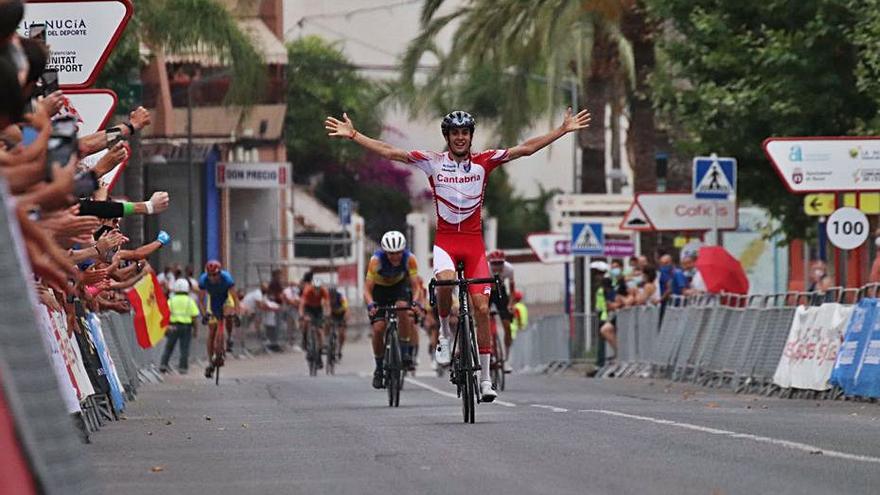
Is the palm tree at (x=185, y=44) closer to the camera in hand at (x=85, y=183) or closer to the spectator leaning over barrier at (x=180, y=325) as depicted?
the spectator leaning over barrier at (x=180, y=325)

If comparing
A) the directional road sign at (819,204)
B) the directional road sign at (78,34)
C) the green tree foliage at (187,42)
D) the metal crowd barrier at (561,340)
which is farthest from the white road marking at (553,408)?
the metal crowd barrier at (561,340)

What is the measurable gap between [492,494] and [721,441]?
141 inches

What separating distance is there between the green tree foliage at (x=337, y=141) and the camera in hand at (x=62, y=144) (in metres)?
81.5

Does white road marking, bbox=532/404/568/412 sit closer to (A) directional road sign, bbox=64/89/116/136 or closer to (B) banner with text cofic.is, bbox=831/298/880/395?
(B) banner with text cofic.is, bbox=831/298/880/395

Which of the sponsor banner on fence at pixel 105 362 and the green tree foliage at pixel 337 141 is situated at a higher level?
the green tree foliage at pixel 337 141

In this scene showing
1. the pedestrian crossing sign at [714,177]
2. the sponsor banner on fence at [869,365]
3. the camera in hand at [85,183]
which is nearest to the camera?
the camera in hand at [85,183]

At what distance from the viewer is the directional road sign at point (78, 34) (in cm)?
1833

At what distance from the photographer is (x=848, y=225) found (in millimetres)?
27000

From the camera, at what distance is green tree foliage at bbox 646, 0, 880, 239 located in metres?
32.0

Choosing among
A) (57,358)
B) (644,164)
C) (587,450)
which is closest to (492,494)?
(587,450)

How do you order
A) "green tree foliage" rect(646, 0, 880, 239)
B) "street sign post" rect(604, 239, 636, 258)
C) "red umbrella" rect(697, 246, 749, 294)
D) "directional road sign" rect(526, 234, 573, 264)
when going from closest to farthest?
"red umbrella" rect(697, 246, 749, 294) < "green tree foliage" rect(646, 0, 880, 239) < "street sign post" rect(604, 239, 636, 258) < "directional road sign" rect(526, 234, 573, 264)

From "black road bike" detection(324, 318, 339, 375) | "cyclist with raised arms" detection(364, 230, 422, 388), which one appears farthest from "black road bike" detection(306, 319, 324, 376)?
"cyclist with raised arms" detection(364, 230, 422, 388)

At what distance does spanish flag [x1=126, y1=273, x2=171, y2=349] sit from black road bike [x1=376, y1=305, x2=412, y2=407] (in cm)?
908

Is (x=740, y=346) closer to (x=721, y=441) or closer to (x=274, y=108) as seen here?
(x=721, y=441)
